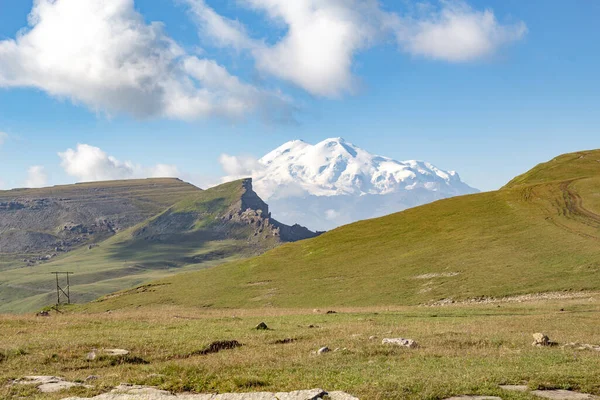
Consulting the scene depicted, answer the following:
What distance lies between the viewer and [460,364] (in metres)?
22.6

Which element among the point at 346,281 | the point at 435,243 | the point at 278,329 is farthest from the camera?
the point at 435,243

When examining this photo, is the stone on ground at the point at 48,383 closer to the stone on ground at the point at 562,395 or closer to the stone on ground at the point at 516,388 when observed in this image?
the stone on ground at the point at 516,388

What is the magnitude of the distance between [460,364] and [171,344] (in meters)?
15.1

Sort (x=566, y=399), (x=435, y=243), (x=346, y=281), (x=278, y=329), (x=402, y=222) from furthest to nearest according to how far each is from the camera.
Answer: (x=402, y=222)
(x=435, y=243)
(x=346, y=281)
(x=278, y=329)
(x=566, y=399)

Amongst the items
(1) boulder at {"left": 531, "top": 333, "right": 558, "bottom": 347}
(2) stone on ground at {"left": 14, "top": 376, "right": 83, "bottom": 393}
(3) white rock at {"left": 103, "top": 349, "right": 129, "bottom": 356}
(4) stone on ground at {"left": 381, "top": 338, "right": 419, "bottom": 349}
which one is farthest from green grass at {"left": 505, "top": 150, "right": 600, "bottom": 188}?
(2) stone on ground at {"left": 14, "top": 376, "right": 83, "bottom": 393}

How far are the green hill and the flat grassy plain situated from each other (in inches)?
997

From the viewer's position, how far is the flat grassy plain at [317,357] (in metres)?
18.2

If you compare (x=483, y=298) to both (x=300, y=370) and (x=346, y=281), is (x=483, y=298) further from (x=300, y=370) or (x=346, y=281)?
(x=300, y=370)

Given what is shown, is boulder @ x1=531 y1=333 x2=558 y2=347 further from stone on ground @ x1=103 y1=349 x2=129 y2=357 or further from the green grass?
the green grass

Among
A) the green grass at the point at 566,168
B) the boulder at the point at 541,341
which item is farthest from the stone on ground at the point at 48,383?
the green grass at the point at 566,168

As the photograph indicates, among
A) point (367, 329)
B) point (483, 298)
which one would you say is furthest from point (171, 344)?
point (483, 298)

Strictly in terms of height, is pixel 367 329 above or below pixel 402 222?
below

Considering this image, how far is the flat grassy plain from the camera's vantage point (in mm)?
18172

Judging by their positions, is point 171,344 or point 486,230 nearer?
point 171,344
